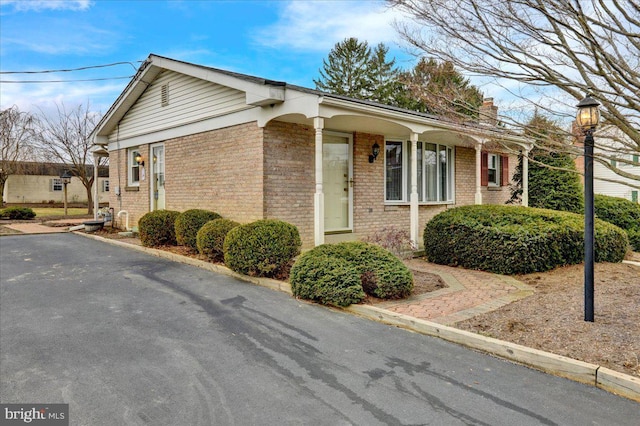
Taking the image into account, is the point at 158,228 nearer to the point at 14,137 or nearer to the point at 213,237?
the point at 213,237

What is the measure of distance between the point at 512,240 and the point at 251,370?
18.3ft

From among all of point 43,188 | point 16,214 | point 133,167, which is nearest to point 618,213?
point 133,167

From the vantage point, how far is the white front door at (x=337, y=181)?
9.15m

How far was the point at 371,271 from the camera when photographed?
17.7 ft

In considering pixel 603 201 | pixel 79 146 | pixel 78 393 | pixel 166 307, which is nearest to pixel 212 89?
pixel 166 307

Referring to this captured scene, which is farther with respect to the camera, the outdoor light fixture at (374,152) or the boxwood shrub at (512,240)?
the outdoor light fixture at (374,152)

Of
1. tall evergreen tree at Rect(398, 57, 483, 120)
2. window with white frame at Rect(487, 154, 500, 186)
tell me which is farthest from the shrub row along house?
window with white frame at Rect(487, 154, 500, 186)

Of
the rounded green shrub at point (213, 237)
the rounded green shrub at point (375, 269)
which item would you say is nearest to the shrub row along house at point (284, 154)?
the rounded green shrub at point (213, 237)

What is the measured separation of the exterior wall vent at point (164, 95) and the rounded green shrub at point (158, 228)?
337 centimetres

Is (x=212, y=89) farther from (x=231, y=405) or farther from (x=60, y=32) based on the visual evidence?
(x=60, y=32)

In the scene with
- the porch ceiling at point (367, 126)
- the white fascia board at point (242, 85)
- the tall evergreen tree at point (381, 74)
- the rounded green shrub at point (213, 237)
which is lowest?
the rounded green shrub at point (213, 237)

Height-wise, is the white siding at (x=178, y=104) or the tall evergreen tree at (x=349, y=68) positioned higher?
the tall evergreen tree at (x=349, y=68)

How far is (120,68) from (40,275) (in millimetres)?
9040

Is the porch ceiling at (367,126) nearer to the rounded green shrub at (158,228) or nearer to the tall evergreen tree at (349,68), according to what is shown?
the rounded green shrub at (158,228)
